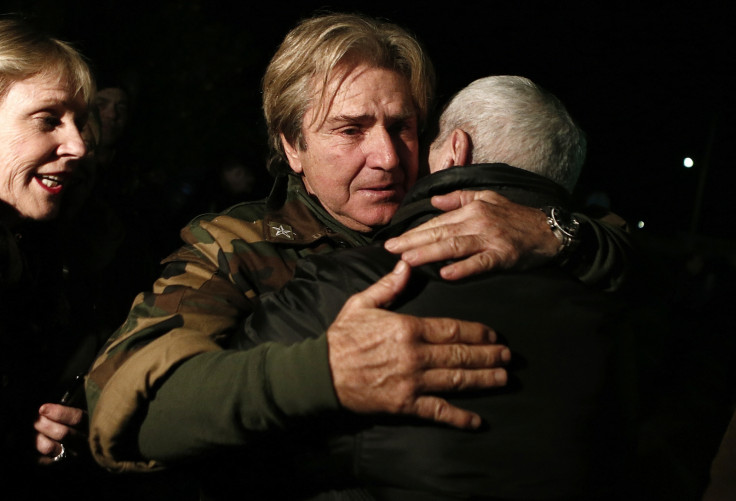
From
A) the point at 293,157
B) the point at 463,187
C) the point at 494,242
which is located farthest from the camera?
the point at 293,157

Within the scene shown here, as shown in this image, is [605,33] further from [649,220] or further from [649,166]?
[649,220]

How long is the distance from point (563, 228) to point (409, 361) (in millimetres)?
618

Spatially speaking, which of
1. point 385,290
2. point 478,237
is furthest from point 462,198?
point 385,290

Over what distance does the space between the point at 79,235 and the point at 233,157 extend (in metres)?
2.42

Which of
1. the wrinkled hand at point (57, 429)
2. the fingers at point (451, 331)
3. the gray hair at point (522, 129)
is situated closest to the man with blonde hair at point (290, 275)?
the fingers at point (451, 331)

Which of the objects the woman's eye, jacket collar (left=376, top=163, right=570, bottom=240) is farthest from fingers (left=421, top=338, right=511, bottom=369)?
the woman's eye

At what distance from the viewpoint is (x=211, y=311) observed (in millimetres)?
1819

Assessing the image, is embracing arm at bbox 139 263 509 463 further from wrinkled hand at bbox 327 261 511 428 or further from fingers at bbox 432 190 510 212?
fingers at bbox 432 190 510 212

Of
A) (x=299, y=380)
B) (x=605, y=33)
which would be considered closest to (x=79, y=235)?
(x=299, y=380)

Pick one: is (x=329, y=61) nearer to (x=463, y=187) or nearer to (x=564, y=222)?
(x=463, y=187)

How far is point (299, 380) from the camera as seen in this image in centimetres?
136

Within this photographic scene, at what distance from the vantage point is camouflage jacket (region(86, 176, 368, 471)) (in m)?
1.43

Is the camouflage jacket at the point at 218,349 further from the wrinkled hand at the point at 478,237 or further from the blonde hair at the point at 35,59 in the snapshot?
the blonde hair at the point at 35,59

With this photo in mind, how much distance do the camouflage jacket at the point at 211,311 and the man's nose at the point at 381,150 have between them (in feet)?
0.90
